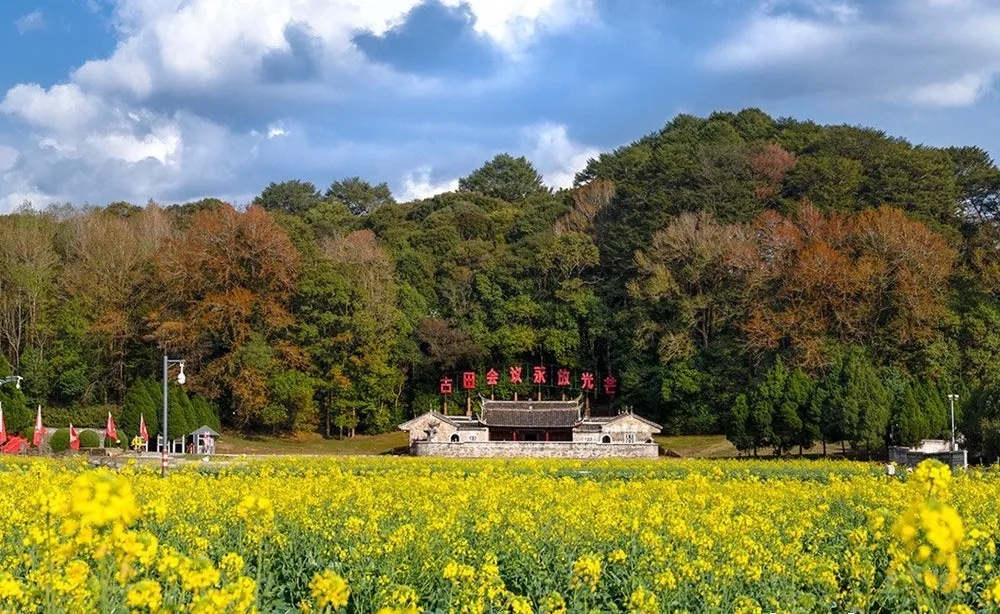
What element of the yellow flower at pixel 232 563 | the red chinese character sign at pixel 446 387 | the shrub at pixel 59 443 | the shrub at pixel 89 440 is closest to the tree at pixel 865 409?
the red chinese character sign at pixel 446 387

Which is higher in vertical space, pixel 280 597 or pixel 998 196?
pixel 998 196

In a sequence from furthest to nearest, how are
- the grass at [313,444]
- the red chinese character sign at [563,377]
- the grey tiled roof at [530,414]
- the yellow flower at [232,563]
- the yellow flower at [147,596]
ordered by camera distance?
the red chinese character sign at [563,377] → the grey tiled roof at [530,414] → the grass at [313,444] → the yellow flower at [232,563] → the yellow flower at [147,596]

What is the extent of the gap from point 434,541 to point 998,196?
52.9 m

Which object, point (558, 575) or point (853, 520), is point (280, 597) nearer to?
point (558, 575)

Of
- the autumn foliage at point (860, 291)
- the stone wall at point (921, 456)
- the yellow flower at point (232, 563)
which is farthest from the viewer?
the autumn foliage at point (860, 291)

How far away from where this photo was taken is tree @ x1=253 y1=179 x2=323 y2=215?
7581 cm

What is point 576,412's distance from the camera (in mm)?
50031

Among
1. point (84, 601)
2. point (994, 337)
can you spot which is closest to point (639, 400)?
point (994, 337)

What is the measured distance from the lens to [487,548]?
930cm

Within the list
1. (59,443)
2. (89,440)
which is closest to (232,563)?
(59,443)

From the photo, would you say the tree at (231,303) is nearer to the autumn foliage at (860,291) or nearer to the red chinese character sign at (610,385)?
the red chinese character sign at (610,385)

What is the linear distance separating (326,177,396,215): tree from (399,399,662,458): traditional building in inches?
1154

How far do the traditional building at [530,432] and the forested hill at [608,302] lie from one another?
12.9 feet

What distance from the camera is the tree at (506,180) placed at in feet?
267
